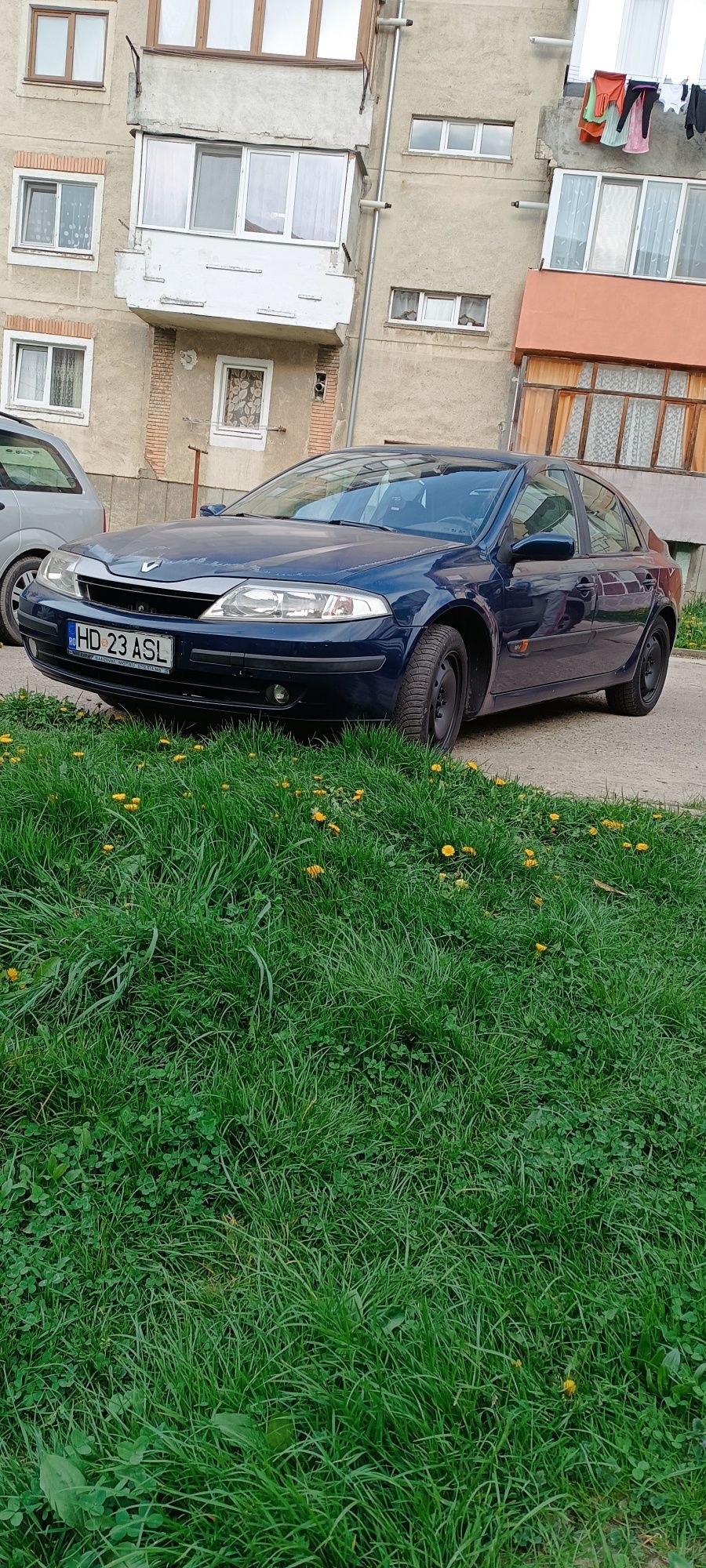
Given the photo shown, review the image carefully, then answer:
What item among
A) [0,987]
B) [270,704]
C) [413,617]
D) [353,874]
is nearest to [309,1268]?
[0,987]

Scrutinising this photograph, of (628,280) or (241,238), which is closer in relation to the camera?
(241,238)

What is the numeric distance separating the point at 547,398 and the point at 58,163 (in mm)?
10518

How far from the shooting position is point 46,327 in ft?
80.4

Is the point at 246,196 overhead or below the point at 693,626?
overhead

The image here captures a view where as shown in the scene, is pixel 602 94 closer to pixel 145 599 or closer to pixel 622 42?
pixel 622 42

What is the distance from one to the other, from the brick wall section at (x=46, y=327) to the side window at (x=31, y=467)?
1646 cm

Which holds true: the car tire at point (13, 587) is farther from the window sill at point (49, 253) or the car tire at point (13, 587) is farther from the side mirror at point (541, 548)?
the window sill at point (49, 253)

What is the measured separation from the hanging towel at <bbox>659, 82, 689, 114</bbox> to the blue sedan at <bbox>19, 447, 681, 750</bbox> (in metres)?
19.7

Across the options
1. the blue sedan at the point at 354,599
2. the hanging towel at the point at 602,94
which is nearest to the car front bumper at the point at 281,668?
the blue sedan at the point at 354,599

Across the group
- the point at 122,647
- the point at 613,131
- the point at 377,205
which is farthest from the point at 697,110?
the point at 122,647

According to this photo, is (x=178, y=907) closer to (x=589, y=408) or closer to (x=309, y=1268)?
(x=309, y=1268)

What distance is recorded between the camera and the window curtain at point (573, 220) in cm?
2323

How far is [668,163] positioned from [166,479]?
11.0 meters

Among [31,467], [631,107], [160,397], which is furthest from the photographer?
[160,397]
